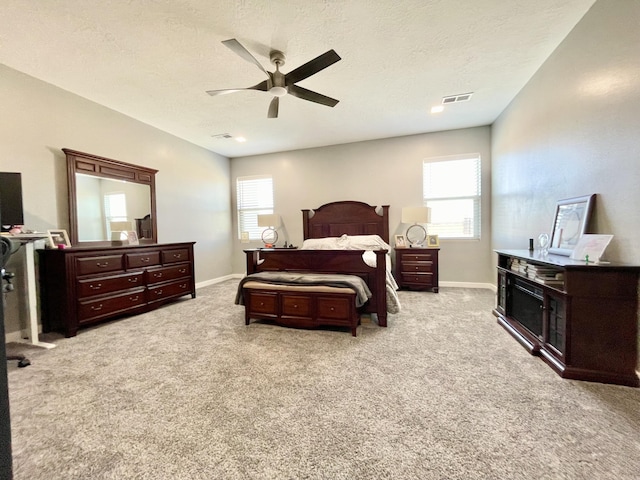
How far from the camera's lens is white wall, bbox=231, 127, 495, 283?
4.65m

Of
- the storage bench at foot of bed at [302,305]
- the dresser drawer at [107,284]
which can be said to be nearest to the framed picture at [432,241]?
the storage bench at foot of bed at [302,305]

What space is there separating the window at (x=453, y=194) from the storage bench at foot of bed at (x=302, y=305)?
9.61 ft

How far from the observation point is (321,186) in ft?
18.1

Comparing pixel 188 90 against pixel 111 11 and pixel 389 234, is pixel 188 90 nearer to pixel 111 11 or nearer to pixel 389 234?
pixel 111 11

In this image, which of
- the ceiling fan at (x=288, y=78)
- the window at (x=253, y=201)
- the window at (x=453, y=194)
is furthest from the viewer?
the window at (x=253, y=201)

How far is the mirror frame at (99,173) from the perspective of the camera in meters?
3.20

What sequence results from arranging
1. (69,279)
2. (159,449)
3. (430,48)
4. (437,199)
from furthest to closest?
(437,199) → (69,279) → (430,48) → (159,449)

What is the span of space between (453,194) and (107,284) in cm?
542

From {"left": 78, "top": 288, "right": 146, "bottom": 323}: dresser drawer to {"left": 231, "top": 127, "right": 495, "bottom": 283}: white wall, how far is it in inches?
111

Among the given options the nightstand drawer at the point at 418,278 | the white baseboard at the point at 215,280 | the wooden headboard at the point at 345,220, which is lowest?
the white baseboard at the point at 215,280

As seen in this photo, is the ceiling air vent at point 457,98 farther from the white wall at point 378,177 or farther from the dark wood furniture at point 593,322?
the dark wood furniture at point 593,322

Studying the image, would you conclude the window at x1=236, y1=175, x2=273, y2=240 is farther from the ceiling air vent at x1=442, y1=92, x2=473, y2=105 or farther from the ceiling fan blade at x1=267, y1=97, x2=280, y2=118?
the ceiling air vent at x1=442, y1=92, x2=473, y2=105

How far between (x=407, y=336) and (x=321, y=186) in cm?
364

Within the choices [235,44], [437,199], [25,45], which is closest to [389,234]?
[437,199]
